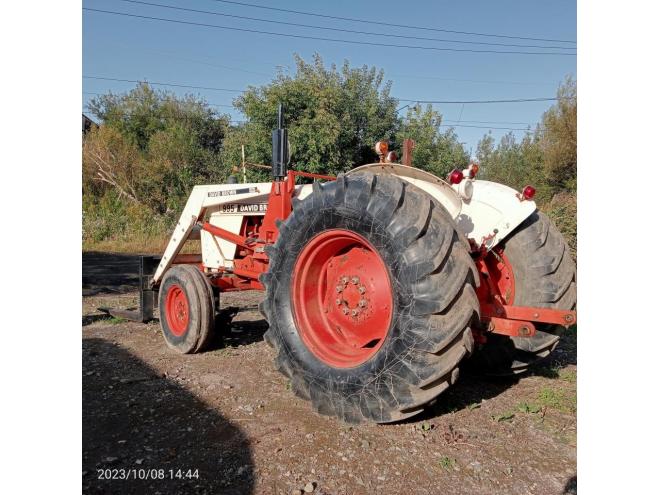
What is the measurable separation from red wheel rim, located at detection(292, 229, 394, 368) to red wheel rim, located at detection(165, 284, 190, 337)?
2063 millimetres

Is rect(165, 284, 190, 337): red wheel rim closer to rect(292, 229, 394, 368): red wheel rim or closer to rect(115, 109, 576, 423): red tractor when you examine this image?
rect(115, 109, 576, 423): red tractor

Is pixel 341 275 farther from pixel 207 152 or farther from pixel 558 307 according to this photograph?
pixel 207 152

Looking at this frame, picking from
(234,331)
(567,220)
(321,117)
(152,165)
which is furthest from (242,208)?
(152,165)

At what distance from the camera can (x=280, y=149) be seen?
4445mm

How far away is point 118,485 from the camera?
2.58 meters

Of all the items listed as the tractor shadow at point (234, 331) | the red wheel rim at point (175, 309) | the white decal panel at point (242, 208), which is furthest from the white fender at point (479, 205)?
the red wheel rim at point (175, 309)

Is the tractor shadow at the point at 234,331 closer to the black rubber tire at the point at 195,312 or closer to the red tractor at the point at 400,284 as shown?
the black rubber tire at the point at 195,312

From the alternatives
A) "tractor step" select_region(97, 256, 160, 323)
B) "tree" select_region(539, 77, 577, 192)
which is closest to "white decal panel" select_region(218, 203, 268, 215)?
"tractor step" select_region(97, 256, 160, 323)

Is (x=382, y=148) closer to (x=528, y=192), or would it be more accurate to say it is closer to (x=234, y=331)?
(x=528, y=192)

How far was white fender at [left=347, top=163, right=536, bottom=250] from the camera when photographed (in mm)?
3555

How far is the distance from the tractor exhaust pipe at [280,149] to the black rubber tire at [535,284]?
6.59 ft

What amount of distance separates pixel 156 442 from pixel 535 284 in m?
2.77

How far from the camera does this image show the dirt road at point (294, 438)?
255 centimetres

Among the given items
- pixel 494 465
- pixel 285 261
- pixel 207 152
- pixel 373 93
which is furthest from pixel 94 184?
pixel 494 465
